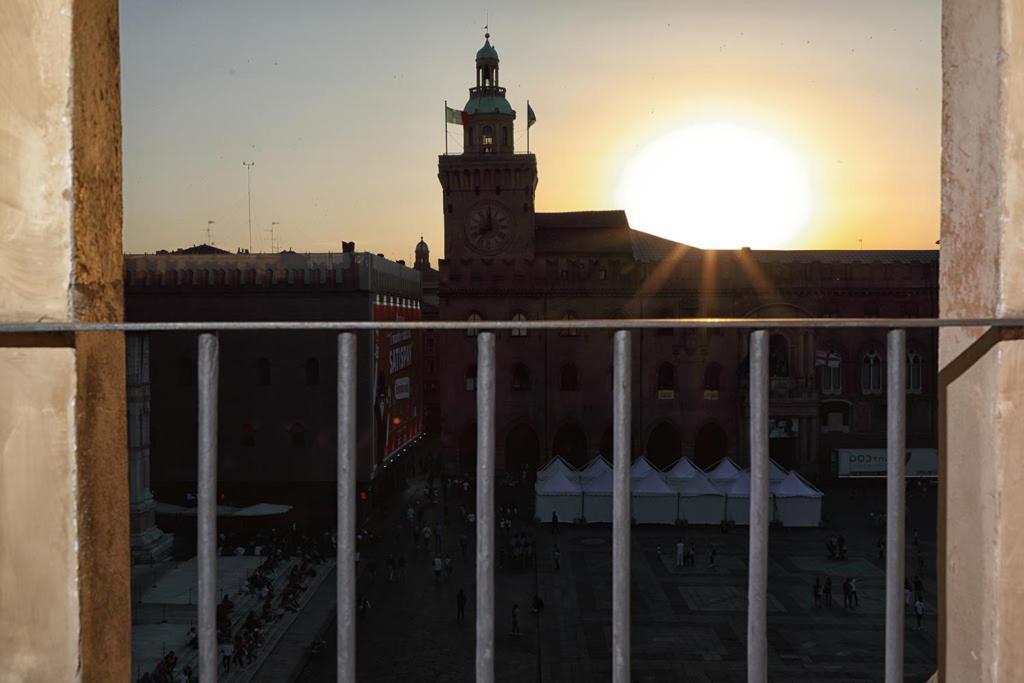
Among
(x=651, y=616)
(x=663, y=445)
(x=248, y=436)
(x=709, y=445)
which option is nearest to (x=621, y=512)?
(x=651, y=616)

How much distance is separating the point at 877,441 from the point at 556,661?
70.6ft

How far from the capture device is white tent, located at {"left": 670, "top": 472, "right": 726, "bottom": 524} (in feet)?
72.6

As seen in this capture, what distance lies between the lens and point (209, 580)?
2.14 m

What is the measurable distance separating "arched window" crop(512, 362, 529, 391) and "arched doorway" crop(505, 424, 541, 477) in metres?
1.42

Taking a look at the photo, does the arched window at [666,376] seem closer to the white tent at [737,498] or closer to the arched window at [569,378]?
the arched window at [569,378]

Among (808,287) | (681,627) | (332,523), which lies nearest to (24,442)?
(681,627)

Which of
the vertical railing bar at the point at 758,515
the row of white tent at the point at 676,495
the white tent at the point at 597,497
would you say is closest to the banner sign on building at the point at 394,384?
the row of white tent at the point at 676,495

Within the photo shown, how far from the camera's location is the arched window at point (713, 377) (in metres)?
31.0

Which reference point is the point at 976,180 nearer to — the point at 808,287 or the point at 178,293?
the point at 178,293

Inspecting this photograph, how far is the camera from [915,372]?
30.1 meters

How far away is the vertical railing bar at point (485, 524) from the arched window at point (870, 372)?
32.0 metres

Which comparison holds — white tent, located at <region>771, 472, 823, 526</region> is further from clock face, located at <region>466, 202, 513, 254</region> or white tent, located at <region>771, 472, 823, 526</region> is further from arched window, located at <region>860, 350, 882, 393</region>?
clock face, located at <region>466, 202, 513, 254</region>

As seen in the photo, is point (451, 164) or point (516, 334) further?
point (451, 164)

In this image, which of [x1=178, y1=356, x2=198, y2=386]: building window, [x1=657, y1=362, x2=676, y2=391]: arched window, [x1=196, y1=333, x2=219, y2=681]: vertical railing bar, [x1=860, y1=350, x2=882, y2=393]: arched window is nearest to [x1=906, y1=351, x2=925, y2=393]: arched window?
[x1=860, y1=350, x2=882, y2=393]: arched window
